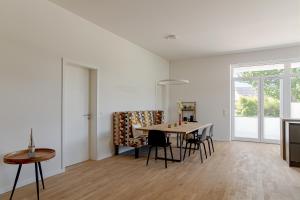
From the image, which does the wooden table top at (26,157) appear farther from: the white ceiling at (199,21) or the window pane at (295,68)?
the window pane at (295,68)

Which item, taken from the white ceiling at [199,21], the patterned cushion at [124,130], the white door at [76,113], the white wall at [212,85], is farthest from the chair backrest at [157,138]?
the white wall at [212,85]

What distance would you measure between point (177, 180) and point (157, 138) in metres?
1.00

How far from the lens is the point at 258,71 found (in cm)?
694

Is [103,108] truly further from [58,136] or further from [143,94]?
[143,94]

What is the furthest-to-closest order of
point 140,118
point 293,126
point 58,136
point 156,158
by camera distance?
point 140,118 < point 156,158 < point 293,126 < point 58,136

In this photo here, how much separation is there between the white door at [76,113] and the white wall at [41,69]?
29cm

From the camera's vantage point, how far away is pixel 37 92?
11.1 feet

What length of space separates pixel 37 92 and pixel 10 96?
1.40 feet

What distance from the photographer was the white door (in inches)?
164

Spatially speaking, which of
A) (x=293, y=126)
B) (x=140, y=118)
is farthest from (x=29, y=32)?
(x=293, y=126)

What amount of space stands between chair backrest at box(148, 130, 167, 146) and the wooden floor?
18.1 inches

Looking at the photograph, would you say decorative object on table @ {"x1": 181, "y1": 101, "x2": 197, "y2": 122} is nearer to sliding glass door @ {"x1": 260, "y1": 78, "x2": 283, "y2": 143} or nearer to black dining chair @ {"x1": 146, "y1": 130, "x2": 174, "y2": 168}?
sliding glass door @ {"x1": 260, "y1": 78, "x2": 283, "y2": 143}

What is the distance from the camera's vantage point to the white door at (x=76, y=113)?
418 cm

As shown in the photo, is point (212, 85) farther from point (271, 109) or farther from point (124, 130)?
point (124, 130)
